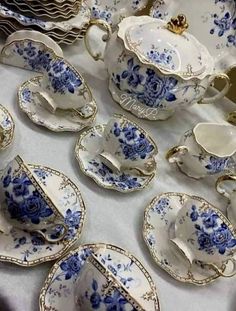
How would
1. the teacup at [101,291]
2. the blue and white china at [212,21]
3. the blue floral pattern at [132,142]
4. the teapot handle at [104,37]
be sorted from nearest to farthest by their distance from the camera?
1. the teacup at [101,291]
2. the blue floral pattern at [132,142]
3. the teapot handle at [104,37]
4. the blue and white china at [212,21]

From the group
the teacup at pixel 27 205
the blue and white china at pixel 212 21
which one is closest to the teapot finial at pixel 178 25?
the blue and white china at pixel 212 21

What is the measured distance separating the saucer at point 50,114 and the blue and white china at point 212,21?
0.24 metres

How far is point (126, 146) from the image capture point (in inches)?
27.5

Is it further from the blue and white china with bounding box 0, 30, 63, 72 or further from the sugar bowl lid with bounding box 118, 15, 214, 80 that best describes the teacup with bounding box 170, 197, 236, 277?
the blue and white china with bounding box 0, 30, 63, 72

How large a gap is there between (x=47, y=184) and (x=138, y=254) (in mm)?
137

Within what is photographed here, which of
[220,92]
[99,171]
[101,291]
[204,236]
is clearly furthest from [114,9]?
[101,291]

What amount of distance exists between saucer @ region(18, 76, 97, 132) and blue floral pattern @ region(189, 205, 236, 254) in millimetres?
223

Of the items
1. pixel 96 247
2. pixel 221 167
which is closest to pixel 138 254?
pixel 96 247

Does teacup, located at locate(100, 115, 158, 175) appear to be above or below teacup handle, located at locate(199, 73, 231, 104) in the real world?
below

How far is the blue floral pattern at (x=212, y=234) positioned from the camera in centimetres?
62

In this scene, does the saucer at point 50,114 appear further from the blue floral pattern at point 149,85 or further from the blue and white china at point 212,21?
the blue and white china at point 212,21

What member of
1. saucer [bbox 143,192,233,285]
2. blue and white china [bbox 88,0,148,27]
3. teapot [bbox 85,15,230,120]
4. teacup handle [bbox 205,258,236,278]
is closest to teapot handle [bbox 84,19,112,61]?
teapot [bbox 85,15,230,120]

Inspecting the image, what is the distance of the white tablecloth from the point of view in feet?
1.91

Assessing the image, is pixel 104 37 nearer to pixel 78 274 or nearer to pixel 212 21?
pixel 212 21
